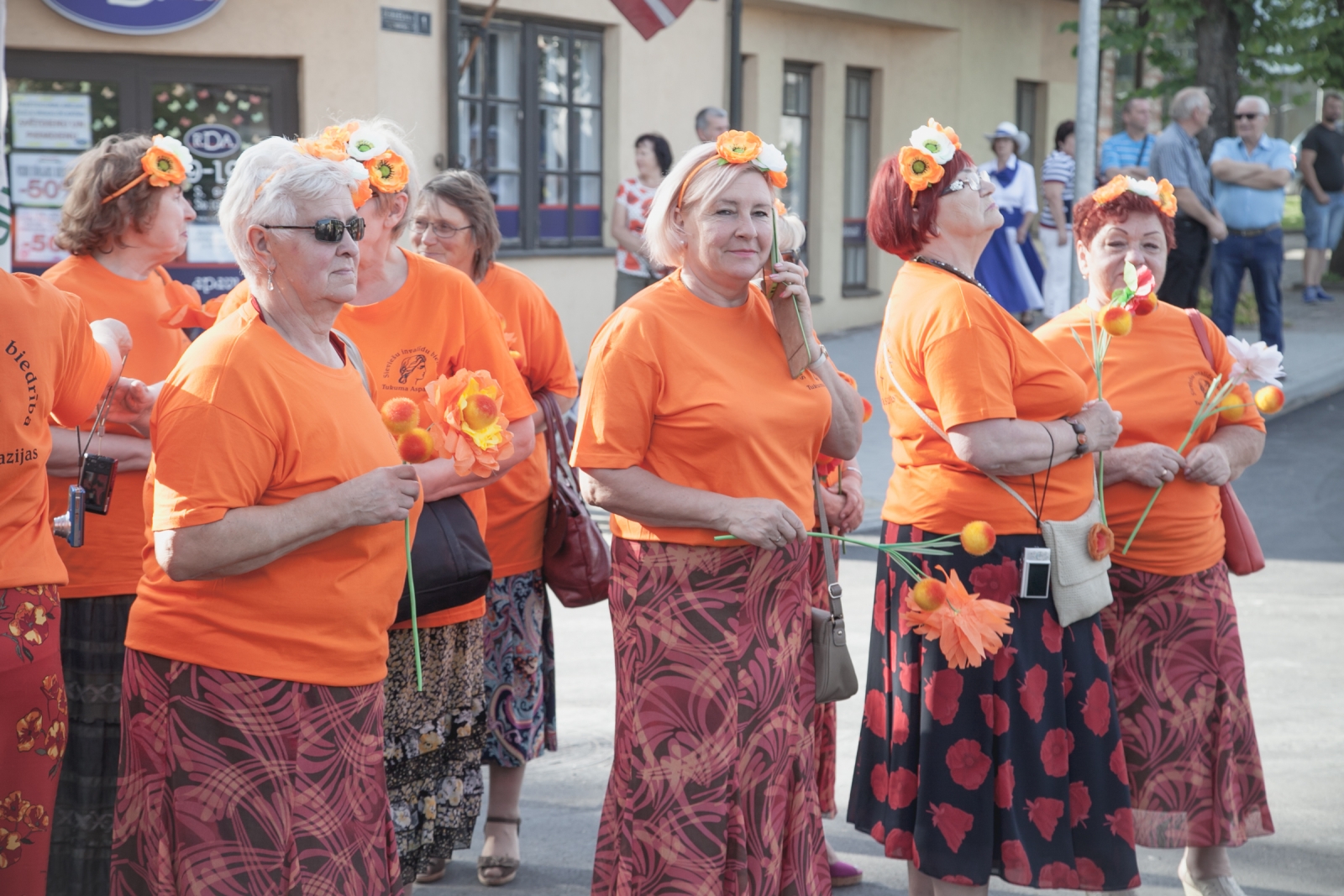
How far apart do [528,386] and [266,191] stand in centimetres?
170

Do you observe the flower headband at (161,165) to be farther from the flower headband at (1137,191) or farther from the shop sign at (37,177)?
the shop sign at (37,177)

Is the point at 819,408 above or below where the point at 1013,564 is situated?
above

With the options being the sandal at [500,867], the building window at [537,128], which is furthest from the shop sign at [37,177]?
the sandal at [500,867]

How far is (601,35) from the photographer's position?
14.1m

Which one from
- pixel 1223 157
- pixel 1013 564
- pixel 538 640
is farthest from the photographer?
pixel 1223 157

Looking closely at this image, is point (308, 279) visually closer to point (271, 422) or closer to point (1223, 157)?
point (271, 422)

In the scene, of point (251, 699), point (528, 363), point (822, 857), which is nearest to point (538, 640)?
point (528, 363)

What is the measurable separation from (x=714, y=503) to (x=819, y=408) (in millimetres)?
368

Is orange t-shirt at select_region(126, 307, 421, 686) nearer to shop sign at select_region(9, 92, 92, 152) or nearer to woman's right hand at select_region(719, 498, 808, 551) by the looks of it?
woman's right hand at select_region(719, 498, 808, 551)

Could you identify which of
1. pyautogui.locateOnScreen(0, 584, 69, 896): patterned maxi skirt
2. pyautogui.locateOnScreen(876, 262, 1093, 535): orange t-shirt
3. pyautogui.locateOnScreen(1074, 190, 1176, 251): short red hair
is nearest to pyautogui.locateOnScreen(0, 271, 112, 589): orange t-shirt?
pyautogui.locateOnScreen(0, 584, 69, 896): patterned maxi skirt

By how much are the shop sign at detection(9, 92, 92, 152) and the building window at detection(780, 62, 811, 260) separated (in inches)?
333

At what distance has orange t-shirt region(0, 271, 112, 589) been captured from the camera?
2939 mm

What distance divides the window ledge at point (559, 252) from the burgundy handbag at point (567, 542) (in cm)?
856

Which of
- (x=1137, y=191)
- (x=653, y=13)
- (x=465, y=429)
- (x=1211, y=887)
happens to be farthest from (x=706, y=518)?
(x=653, y=13)
